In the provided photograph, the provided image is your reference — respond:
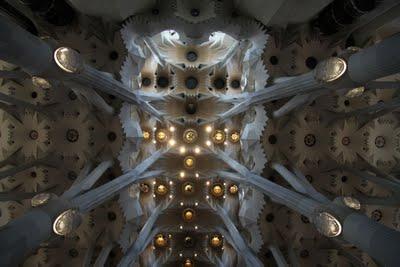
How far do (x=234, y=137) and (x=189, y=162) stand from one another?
3166 mm

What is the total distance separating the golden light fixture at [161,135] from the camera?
21.6m

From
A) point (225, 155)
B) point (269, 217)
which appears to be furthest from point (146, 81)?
point (269, 217)

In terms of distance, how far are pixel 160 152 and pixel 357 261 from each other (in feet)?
35.4

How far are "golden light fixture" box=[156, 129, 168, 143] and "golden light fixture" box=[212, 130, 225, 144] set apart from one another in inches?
109

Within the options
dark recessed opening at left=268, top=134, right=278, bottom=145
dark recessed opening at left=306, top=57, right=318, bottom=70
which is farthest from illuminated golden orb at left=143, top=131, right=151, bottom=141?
dark recessed opening at left=306, top=57, right=318, bottom=70

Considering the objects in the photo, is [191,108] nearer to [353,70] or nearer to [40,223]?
[353,70]

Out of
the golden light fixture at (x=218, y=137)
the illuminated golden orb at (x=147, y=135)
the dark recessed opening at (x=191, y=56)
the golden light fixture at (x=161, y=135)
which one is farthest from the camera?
the golden light fixture at (x=218, y=137)

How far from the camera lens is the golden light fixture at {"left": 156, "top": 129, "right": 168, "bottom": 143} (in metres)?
21.6

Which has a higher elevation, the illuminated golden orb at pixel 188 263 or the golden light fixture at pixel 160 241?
the golden light fixture at pixel 160 241

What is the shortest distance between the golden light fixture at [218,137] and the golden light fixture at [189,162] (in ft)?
5.86

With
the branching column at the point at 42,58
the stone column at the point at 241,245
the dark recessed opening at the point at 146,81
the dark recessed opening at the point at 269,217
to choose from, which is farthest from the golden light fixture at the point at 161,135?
the branching column at the point at 42,58

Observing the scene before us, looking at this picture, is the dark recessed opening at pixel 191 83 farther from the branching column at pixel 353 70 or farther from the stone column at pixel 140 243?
the branching column at pixel 353 70

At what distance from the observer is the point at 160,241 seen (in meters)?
22.0

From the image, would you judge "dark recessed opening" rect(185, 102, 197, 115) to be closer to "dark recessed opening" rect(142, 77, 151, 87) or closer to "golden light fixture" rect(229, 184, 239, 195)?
"dark recessed opening" rect(142, 77, 151, 87)
